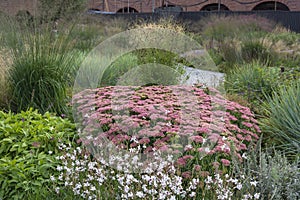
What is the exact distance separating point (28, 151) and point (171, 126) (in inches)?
47.7

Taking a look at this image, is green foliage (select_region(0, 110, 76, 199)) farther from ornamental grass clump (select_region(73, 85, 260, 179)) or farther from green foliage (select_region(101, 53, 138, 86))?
green foliage (select_region(101, 53, 138, 86))

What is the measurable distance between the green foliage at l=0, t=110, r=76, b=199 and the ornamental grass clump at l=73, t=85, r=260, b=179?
25 centimetres

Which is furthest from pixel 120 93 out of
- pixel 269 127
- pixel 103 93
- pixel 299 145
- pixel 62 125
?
pixel 299 145

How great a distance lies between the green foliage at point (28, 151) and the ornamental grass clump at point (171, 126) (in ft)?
0.81

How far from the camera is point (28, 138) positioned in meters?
3.26

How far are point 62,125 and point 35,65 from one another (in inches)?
48.1

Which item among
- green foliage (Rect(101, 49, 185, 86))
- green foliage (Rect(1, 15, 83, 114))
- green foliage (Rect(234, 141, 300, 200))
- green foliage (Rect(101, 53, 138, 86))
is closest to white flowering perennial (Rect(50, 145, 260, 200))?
green foliage (Rect(234, 141, 300, 200))

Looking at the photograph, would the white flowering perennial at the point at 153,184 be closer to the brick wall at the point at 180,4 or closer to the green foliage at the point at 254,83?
the green foliage at the point at 254,83

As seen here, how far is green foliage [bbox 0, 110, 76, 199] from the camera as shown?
2.90m

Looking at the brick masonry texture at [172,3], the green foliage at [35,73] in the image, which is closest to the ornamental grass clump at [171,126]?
the green foliage at [35,73]

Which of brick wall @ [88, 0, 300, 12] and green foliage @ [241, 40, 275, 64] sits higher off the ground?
brick wall @ [88, 0, 300, 12]

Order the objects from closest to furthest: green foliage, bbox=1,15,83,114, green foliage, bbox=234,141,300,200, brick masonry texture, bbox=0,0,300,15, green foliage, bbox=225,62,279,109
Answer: green foliage, bbox=234,141,300,200, green foliage, bbox=1,15,83,114, green foliage, bbox=225,62,279,109, brick masonry texture, bbox=0,0,300,15

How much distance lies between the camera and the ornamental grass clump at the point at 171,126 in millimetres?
2992

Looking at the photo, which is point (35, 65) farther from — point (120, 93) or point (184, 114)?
point (184, 114)
